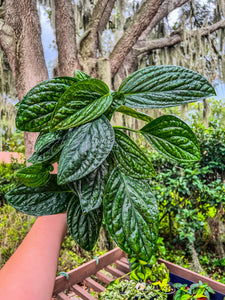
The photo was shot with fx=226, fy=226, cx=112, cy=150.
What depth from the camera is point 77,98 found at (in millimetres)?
266

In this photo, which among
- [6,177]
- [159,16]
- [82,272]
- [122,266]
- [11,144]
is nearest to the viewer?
[82,272]

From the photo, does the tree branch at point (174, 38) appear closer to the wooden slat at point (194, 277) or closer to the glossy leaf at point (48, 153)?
the wooden slat at point (194, 277)

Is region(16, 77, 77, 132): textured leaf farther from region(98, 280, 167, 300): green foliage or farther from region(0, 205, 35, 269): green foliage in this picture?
region(0, 205, 35, 269): green foliage

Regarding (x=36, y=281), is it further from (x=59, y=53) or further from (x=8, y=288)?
(x=59, y=53)

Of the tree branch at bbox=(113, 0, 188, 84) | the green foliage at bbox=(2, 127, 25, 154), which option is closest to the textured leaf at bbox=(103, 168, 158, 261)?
the tree branch at bbox=(113, 0, 188, 84)

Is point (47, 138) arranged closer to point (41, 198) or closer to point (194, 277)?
point (41, 198)

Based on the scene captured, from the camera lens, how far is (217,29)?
2.74 meters

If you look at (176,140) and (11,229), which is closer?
(176,140)

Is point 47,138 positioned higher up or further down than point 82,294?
higher up

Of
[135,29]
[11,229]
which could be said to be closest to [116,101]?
[11,229]

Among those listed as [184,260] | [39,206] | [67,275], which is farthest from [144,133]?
[184,260]

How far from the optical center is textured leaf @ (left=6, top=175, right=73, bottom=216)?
0.34 m

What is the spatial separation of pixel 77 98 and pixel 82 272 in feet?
3.46

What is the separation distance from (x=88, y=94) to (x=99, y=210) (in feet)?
0.55
